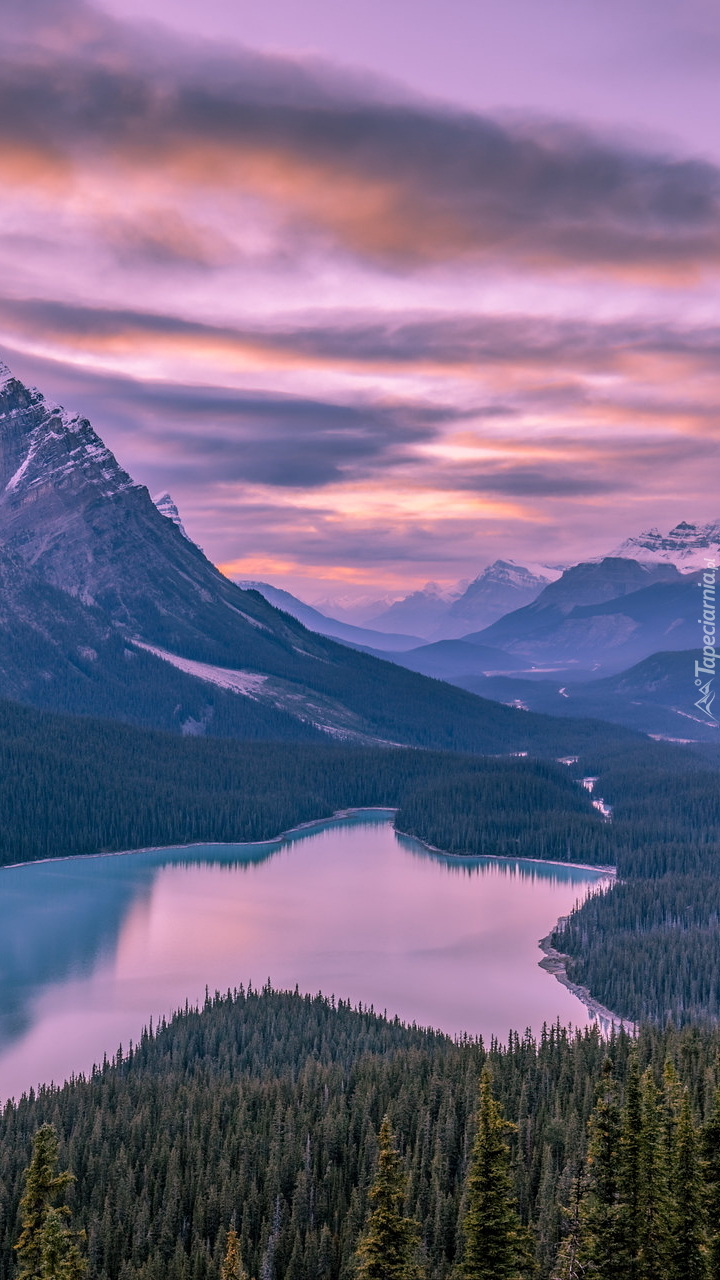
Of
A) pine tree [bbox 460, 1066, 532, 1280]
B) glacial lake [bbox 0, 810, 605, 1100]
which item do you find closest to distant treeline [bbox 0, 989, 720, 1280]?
pine tree [bbox 460, 1066, 532, 1280]

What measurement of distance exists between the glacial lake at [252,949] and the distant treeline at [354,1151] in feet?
58.6

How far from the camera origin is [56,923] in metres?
160

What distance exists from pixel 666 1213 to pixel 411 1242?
9.75 meters

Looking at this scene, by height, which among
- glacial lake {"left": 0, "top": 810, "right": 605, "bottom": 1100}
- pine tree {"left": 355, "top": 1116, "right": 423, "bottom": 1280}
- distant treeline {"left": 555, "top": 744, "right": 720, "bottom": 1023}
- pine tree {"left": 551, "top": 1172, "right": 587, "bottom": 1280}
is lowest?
glacial lake {"left": 0, "top": 810, "right": 605, "bottom": 1100}

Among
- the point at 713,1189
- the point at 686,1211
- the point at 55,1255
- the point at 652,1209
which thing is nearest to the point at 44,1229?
the point at 55,1255

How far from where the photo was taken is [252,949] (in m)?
147

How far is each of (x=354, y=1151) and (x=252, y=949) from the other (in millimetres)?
75902

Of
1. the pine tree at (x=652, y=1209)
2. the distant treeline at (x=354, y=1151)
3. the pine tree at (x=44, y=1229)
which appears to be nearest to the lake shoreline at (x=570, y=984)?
the distant treeline at (x=354, y=1151)

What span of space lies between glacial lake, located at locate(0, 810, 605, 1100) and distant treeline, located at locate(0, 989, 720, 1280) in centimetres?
1787

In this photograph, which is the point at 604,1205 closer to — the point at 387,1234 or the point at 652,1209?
the point at 652,1209

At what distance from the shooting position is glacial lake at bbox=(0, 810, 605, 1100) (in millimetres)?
116188

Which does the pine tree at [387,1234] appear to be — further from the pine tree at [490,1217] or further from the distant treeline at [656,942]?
the distant treeline at [656,942]

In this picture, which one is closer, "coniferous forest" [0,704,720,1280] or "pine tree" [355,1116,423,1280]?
"pine tree" [355,1116,423,1280]

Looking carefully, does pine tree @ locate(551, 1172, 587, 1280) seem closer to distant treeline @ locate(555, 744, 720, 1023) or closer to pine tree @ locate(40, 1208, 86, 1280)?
pine tree @ locate(40, 1208, 86, 1280)
